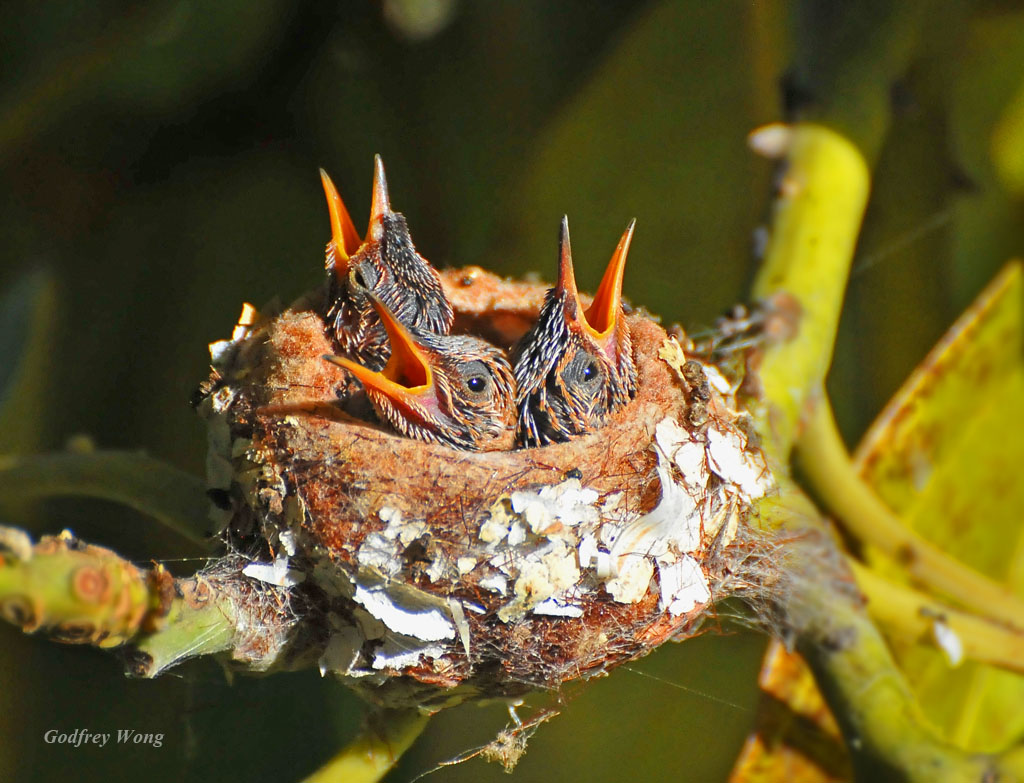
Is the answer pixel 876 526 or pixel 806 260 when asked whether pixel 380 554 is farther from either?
pixel 876 526

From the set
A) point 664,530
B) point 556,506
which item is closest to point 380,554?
point 556,506

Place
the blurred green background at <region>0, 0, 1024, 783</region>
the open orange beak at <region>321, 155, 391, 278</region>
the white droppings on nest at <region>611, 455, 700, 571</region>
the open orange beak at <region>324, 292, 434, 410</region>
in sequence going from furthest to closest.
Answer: the blurred green background at <region>0, 0, 1024, 783</region>
the open orange beak at <region>321, 155, 391, 278</region>
the open orange beak at <region>324, 292, 434, 410</region>
the white droppings on nest at <region>611, 455, 700, 571</region>

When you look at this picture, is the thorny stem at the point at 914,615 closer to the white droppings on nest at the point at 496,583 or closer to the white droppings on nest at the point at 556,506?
the white droppings on nest at the point at 556,506

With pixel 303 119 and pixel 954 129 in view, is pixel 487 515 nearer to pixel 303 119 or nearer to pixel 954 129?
pixel 303 119

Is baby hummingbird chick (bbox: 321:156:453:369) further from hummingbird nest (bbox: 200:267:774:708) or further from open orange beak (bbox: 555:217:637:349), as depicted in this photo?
open orange beak (bbox: 555:217:637:349)

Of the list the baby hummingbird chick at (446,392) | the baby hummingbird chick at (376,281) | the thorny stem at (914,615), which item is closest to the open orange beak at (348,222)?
the baby hummingbird chick at (376,281)

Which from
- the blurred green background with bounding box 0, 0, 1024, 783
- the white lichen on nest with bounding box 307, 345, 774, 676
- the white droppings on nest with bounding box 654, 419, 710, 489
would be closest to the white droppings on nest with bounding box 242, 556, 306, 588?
the white lichen on nest with bounding box 307, 345, 774, 676
